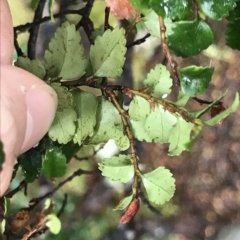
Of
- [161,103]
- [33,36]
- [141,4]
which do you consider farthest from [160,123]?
[33,36]

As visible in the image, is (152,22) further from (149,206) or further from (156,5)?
(149,206)

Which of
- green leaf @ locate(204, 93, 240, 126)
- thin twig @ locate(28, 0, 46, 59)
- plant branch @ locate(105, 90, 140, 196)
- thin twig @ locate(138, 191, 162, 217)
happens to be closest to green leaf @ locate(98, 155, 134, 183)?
plant branch @ locate(105, 90, 140, 196)

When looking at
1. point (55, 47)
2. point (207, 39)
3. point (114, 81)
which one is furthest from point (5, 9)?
point (114, 81)

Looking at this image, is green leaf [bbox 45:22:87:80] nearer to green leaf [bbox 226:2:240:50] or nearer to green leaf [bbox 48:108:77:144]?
green leaf [bbox 48:108:77:144]

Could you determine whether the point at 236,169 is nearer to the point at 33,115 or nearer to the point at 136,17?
the point at 136,17

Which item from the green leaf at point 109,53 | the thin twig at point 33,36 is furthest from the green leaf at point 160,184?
the thin twig at point 33,36

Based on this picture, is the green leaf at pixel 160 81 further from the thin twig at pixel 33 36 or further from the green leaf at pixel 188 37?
the thin twig at pixel 33 36
